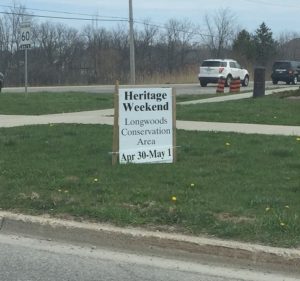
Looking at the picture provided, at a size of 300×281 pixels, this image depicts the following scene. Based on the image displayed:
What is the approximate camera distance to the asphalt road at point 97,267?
4.67 metres

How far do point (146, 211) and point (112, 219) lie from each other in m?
0.40

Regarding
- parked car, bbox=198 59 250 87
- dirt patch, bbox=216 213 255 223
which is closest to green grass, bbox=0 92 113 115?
dirt patch, bbox=216 213 255 223

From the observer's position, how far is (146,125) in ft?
27.0

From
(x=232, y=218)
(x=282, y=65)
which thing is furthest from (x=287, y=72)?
(x=232, y=218)

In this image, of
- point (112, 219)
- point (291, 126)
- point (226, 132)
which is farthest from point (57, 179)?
point (291, 126)

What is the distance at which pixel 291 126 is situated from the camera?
1280 centimetres

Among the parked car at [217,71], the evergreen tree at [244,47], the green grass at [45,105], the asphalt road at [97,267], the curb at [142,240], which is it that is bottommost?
the asphalt road at [97,267]

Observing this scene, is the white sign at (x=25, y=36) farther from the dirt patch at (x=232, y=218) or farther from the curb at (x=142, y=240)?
the dirt patch at (x=232, y=218)

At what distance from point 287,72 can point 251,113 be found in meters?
27.1

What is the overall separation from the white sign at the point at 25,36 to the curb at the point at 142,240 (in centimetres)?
1315

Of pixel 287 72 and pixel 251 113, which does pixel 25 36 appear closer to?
pixel 251 113

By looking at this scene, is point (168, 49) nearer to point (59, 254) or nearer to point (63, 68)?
point (63, 68)

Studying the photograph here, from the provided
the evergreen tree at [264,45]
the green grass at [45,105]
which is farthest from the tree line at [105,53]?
the green grass at [45,105]

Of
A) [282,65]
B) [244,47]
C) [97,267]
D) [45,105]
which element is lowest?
[97,267]
